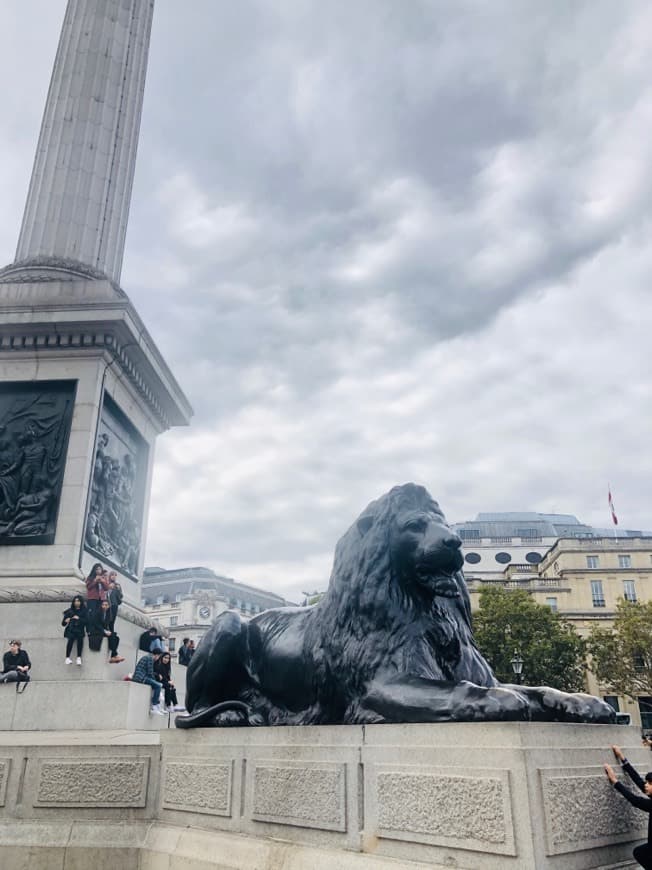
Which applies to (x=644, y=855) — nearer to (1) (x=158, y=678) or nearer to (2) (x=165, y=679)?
(1) (x=158, y=678)

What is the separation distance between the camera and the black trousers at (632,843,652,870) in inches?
150

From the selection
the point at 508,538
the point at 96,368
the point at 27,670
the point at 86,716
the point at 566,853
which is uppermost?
the point at 508,538

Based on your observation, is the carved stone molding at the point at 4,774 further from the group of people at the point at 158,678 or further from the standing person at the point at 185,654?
the standing person at the point at 185,654

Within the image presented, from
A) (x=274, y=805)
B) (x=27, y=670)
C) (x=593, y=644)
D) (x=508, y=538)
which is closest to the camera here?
(x=274, y=805)

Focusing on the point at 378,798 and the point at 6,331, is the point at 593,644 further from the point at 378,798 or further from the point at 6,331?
the point at 378,798

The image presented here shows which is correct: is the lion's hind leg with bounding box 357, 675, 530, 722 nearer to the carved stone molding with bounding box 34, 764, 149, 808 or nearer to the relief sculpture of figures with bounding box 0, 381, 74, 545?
the carved stone molding with bounding box 34, 764, 149, 808

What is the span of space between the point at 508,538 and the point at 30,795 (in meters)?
88.3

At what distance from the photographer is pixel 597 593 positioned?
55.9 metres

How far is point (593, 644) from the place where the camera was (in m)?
43.8

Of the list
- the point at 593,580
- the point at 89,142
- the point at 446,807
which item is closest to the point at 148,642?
the point at 446,807

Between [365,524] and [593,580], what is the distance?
55.9 meters


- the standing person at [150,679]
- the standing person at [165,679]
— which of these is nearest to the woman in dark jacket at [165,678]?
the standing person at [165,679]

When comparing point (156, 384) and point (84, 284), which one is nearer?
point (84, 284)

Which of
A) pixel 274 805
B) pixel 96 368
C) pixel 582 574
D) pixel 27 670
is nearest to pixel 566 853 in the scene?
pixel 274 805
